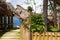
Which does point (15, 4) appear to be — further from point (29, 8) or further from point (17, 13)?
point (29, 8)

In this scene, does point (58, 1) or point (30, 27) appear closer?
point (30, 27)

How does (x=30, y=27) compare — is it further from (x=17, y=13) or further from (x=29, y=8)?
(x=17, y=13)

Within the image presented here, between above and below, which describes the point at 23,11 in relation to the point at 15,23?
above

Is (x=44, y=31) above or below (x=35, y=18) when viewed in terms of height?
below

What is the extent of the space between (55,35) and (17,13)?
1123 centimetres

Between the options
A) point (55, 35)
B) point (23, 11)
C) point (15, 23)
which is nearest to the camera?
point (55, 35)

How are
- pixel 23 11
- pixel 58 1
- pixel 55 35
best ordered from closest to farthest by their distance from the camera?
pixel 55 35 → pixel 58 1 → pixel 23 11

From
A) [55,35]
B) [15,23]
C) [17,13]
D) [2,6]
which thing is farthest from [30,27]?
[15,23]

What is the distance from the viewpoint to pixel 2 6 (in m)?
19.0

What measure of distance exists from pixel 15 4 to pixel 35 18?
36.7 feet

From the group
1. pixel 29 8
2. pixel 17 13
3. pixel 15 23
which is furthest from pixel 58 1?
pixel 15 23

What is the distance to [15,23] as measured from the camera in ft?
84.2

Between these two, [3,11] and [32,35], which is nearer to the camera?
[32,35]

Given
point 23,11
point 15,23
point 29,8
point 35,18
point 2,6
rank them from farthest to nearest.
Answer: point 15,23 < point 23,11 < point 2,6 < point 29,8 < point 35,18
